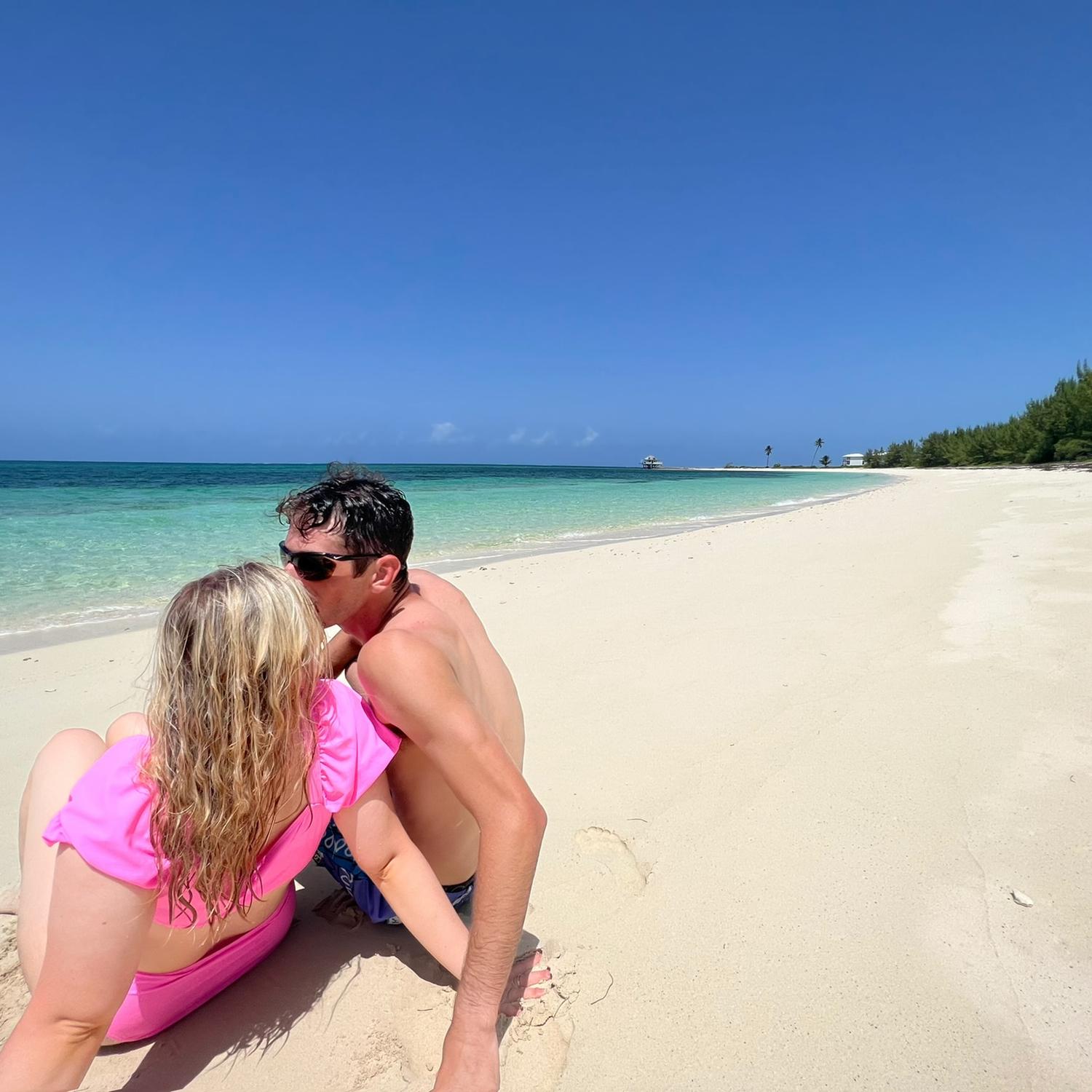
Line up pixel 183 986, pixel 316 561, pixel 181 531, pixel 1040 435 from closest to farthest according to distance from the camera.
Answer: pixel 183 986, pixel 316 561, pixel 181 531, pixel 1040 435

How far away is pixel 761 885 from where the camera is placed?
2.03m

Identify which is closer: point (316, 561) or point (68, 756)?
point (68, 756)

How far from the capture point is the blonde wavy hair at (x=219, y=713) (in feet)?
3.87

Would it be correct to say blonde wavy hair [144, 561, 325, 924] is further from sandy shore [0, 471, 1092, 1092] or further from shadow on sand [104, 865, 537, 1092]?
sandy shore [0, 471, 1092, 1092]

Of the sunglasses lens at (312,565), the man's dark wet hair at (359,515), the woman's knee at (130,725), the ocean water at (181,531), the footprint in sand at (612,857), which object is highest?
the man's dark wet hair at (359,515)

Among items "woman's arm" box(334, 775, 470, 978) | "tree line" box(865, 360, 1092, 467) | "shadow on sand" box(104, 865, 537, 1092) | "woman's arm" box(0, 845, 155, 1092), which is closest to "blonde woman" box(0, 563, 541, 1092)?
"woman's arm" box(0, 845, 155, 1092)

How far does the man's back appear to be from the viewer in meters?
1.57

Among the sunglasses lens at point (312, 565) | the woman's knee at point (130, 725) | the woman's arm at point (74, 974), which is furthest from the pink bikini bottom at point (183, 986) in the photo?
the sunglasses lens at point (312, 565)

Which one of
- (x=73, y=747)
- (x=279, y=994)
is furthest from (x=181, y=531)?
(x=279, y=994)

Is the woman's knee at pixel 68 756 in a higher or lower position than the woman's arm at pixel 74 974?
higher

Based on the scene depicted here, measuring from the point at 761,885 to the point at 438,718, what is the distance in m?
1.32

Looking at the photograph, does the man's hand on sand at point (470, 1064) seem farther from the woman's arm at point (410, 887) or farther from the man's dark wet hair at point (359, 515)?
the man's dark wet hair at point (359, 515)

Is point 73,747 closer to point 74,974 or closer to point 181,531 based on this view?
point 74,974

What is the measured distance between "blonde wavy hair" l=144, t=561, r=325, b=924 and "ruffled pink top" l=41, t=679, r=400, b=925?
0.10ft
